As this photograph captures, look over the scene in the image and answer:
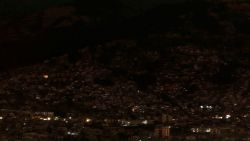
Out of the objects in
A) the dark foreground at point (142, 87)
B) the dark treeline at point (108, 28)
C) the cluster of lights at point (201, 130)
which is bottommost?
the cluster of lights at point (201, 130)

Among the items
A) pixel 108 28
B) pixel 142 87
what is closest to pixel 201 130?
pixel 142 87

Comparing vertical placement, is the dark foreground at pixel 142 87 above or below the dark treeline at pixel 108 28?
below

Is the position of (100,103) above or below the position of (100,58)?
below

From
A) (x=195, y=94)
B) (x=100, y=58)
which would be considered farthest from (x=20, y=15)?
Result: (x=195, y=94)

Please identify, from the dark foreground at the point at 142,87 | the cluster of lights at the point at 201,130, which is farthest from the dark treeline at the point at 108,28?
the cluster of lights at the point at 201,130

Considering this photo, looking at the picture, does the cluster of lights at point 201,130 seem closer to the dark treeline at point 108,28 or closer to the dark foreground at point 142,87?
the dark foreground at point 142,87

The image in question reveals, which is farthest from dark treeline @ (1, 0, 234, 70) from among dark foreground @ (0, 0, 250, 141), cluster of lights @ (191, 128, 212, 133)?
cluster of lights @ (191, 128, 212, 133)

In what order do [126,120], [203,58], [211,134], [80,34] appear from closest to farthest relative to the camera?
[211,134]
[126,120]
[203,58]
[80,34]

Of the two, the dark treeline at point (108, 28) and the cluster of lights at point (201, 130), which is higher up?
the dark treeline at point (108, 28)

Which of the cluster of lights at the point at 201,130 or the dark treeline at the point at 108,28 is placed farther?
the dark treeline at the point at 108,28

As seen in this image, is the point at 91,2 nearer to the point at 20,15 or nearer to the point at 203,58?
the point at 20,15

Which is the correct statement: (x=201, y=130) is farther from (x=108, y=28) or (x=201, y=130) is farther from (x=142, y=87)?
(x=108, y=28)
